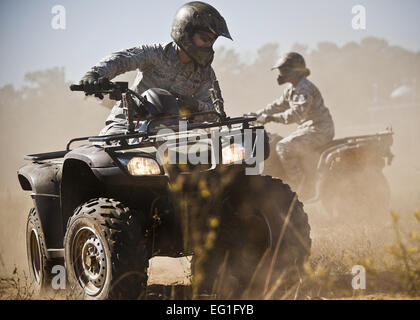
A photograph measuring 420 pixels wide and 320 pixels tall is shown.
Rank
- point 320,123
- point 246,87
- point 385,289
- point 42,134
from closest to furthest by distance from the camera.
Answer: point 385,289
point 320,123
point 42,134
point 246,87

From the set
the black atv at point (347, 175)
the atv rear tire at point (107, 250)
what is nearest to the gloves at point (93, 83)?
the atv rear tire at point (107, 250)

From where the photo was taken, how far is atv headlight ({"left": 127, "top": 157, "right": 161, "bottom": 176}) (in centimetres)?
478

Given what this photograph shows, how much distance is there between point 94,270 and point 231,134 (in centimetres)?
141

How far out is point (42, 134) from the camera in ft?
129

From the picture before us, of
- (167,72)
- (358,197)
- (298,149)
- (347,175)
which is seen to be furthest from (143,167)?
(358,197)

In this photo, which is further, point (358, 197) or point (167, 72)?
point (358, 197)

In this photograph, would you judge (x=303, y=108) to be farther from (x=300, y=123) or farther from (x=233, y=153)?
(x=233, y=153)

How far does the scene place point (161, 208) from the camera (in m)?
5.11

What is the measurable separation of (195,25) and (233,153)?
1379 mm

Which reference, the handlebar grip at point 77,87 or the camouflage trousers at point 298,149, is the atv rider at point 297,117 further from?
the handlebar grip at point 77,87

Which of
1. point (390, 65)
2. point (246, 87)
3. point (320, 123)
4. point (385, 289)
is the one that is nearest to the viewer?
point (385, 289)

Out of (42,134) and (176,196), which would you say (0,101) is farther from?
(176,196)

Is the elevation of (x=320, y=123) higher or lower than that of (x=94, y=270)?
higher

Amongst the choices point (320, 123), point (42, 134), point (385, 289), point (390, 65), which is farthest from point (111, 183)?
point (390, 65)
